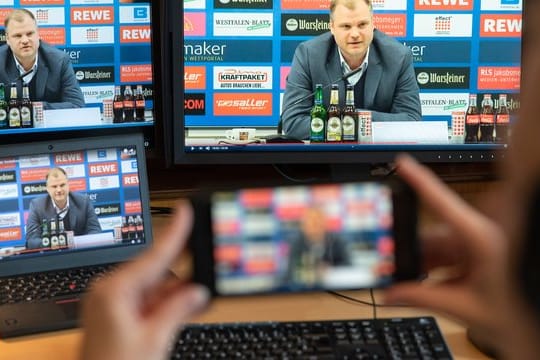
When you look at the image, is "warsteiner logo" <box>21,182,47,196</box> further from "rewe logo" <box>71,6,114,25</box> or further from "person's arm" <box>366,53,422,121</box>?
"person's arm" <box>366,53,422,121</box>

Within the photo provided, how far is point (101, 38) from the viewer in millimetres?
1337

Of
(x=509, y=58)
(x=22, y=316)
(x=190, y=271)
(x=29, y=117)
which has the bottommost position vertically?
(x=22, y=316)

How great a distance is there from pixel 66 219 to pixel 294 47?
1.64 feet

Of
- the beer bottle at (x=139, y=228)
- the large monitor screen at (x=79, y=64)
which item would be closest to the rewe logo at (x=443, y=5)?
the large monitor screen at (x=79, y=64)

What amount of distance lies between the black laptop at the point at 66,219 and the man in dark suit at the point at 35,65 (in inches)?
3.9

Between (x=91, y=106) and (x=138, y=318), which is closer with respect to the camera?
(x=138, y=318)

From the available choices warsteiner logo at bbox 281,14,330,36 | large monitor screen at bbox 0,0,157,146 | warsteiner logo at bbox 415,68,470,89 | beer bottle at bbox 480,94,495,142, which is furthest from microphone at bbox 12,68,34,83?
beer bottle at bbox 480,94,495,142

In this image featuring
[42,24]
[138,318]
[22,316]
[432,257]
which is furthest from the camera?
[42,24]

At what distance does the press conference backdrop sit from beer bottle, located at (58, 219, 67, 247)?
0.23m

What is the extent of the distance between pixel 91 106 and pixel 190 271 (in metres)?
0.68

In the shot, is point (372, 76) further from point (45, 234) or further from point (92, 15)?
point (45, 234)

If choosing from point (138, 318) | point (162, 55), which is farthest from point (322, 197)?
point (162, 55)

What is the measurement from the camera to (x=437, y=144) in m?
1.36

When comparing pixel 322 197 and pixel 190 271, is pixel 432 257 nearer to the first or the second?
pixel 322 197
